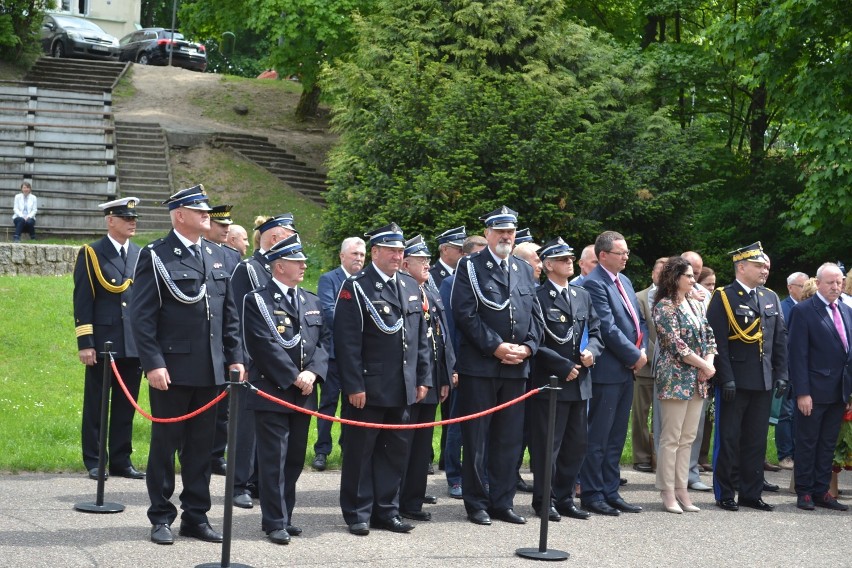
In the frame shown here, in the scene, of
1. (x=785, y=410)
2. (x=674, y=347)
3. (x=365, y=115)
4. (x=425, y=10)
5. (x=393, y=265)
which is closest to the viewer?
(x=393, y=265)

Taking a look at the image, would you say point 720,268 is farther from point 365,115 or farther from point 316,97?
point 316,97

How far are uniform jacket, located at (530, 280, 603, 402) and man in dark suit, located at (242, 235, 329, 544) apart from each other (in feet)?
6.12

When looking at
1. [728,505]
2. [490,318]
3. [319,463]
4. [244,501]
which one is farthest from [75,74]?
[728,505]

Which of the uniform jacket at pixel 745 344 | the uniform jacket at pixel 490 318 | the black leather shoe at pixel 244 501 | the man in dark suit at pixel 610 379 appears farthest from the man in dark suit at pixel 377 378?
the uniform jacket at pixel 745 344

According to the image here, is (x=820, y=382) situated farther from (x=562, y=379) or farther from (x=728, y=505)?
(x=562, y=379)

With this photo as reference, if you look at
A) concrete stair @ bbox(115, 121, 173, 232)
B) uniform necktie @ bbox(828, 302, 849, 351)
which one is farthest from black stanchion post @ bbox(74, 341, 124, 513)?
concrete stair @ bbox(115, 121, 173, 232)

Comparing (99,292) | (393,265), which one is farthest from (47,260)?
(393,265)

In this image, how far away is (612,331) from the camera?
9.40 meters

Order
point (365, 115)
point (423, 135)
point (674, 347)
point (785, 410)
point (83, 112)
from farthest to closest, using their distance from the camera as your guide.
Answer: point (83, 112) < point (365, 115) < point (423, 135) < point (785, 410) < point (674, 347)

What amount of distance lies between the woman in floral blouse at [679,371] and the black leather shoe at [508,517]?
1.47 metres

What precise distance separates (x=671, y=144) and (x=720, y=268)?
3.78 meters

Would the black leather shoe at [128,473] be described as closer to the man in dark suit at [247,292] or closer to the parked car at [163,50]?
the man in dark suit at [247,292]

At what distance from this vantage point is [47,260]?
18547mm

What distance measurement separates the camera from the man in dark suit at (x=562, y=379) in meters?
8.91
